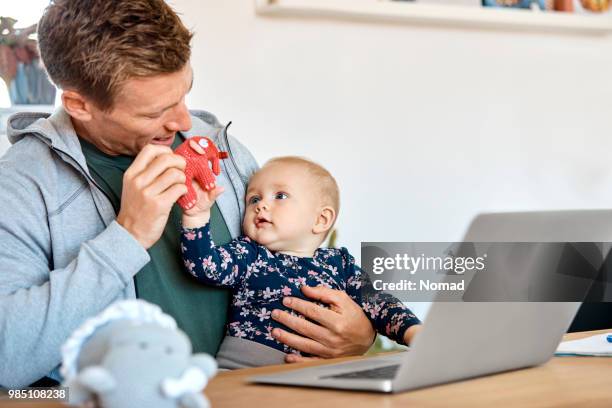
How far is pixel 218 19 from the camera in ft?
9.37

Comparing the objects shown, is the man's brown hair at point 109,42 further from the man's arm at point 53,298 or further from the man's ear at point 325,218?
the man's ear at point 325,218

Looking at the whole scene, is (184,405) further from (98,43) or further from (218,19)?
(218,19)

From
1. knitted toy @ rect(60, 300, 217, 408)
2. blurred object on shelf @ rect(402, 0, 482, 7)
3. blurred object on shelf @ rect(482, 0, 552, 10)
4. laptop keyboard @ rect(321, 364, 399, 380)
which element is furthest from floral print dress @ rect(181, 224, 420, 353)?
blurred object on shelf @ rect(482, 0, 552, 10)

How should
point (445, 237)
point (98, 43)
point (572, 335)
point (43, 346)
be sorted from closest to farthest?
point (43, 346)
point (98, 43)
point (572, 335)
point (445, 237)

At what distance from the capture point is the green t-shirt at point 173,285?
158cm

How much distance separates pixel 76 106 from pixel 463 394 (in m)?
0.91

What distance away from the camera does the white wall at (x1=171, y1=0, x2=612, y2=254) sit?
2.92 meters

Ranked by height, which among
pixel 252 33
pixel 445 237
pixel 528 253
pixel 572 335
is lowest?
pixel 445 237

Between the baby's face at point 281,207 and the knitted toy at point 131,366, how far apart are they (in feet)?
2.83

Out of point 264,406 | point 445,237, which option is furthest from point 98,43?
point 445,237

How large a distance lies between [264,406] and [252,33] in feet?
6.82

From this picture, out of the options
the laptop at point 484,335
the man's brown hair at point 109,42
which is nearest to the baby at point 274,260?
the man's brown hair at point 109,42

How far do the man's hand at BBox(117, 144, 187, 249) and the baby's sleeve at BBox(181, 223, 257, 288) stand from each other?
0.15m

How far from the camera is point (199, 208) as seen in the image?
156 cm
